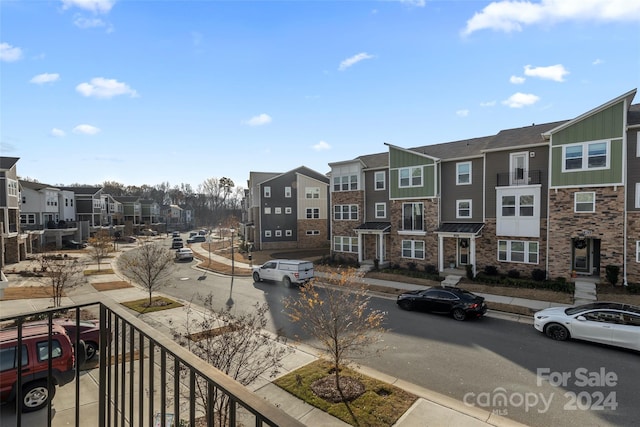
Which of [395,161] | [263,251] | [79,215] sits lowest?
[263,251]

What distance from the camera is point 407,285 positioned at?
21.5m

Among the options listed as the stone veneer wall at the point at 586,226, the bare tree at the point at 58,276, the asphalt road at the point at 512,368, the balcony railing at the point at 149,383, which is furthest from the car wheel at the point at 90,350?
the stone veneer wall at the point at 586,226

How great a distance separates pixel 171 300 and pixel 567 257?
21.9 meters

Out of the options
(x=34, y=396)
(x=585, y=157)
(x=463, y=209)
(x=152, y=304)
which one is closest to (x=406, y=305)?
(x=463, y=209)

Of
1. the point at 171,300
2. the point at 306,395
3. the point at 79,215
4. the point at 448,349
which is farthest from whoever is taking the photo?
the point at 79,215

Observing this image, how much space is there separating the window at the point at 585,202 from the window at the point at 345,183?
15629 mm

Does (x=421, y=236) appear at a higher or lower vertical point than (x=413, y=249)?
higher

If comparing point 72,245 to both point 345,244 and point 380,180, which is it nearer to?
point 345,244

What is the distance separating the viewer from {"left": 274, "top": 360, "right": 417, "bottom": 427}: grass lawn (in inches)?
293

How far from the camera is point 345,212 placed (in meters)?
30.7

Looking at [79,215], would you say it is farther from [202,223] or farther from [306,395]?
[306,395]

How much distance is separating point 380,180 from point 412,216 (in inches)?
177

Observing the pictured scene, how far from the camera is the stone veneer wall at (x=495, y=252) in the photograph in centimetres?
2044

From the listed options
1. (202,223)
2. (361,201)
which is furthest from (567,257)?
(202,223)
